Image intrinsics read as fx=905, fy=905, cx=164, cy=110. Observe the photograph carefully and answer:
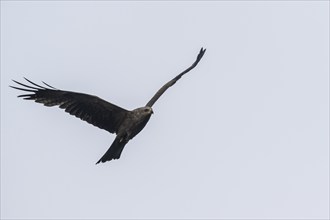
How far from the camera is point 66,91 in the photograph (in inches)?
764

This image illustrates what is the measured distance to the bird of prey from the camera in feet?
62.8

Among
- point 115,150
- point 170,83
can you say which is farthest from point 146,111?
point 170,83

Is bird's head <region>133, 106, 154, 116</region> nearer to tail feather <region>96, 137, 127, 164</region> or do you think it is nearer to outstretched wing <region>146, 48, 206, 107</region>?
outstretched wing <region>146, 48, 206, 107</region>

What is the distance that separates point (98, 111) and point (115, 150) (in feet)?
3.39

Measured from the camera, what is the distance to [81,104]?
19516 millimetres

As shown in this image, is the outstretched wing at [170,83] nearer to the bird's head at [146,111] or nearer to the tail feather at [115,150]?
the bird's head at [146,111]

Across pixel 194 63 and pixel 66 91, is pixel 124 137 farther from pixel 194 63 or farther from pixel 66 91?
pixel 194 63

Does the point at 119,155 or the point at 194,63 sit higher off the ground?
the point at 194,63

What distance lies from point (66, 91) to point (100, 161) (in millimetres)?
1699

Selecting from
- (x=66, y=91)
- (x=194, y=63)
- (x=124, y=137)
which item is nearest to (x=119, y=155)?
(x=124, y=137)

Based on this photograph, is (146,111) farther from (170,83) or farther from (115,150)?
(170,83)

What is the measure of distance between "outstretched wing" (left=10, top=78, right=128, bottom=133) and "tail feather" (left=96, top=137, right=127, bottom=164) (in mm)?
466

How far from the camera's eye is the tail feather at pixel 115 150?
62.6ft

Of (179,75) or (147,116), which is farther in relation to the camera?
(179,75)
